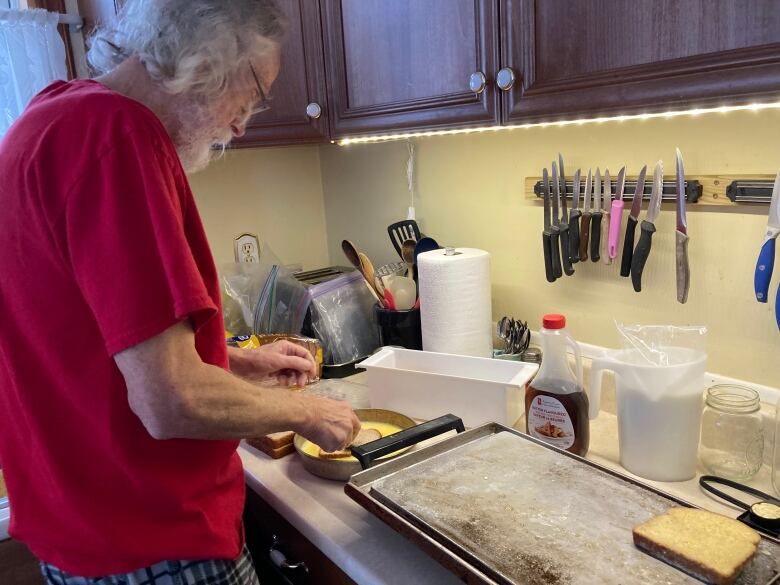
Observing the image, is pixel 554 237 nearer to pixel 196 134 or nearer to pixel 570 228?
pixel 570 228

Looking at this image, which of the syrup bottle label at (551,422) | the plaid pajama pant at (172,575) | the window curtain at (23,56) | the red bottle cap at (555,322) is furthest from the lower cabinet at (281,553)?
the window curtain at (23,56)

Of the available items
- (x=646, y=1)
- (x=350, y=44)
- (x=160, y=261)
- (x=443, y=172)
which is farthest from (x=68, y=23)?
(x=646, y=1)

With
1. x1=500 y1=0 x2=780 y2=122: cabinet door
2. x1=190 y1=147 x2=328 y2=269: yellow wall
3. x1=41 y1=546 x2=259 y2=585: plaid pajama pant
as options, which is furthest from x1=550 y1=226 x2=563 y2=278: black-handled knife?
x1=190 y1=147 x2=328 y2=269: yellow wall

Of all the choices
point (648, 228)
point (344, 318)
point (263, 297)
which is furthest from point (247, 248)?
point (648, 228)

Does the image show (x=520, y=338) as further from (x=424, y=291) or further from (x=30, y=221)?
(x=30, y=221)

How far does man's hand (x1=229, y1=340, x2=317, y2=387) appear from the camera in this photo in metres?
1.18

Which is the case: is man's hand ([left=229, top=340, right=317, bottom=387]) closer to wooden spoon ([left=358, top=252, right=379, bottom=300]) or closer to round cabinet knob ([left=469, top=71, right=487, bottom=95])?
wooden spoon ([left=358, top=252, right=379, bottom=300])

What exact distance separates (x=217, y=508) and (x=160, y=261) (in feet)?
1.34

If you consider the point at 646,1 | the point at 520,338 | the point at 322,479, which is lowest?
the point at 322,479

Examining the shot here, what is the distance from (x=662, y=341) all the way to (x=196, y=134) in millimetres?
803

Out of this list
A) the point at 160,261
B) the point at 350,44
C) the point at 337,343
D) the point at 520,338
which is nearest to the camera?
the point at 160,261

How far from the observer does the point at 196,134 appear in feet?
2.87

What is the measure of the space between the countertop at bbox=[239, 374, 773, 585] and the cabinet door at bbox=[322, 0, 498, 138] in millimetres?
635

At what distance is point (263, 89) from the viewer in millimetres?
908
